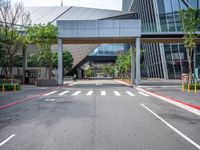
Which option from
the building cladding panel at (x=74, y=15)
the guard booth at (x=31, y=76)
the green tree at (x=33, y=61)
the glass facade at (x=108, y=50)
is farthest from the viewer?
the glass facade at (x=108, y=50)

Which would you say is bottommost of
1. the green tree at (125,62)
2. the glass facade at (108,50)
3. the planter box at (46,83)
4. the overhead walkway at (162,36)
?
the planter box at (46,83)

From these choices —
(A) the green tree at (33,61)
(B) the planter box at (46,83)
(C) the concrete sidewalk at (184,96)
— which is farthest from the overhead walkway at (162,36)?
(A) the green tree at (33,61)

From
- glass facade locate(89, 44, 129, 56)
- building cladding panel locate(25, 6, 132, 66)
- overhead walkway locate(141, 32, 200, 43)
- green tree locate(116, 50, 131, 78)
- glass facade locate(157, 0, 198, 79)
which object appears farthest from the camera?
glass facade locate(89, 44, 129, 56)

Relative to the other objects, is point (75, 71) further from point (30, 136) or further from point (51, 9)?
point (30, 136)

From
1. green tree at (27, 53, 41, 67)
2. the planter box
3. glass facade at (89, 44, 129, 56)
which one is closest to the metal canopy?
the planter box

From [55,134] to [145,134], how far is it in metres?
2.72

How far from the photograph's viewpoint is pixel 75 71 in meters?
102

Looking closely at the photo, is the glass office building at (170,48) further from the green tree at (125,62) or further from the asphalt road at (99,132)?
the asphalt road at (99,132)

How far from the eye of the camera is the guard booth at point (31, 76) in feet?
158

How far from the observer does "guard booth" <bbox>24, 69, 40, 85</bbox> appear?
4803 centimetres

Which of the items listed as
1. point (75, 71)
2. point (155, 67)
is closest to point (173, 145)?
point (155, 67)

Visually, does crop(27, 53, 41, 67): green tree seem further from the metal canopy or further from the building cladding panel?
the metal canopy

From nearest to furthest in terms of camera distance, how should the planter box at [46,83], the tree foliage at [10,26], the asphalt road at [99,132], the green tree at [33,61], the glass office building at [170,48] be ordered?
the asphalt road at [99,132]
the tree foliage at [10,26]
the planter box at [46,83]
the glass office building at [170,48]
the green tree at [33,61]

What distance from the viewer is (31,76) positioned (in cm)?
4834
